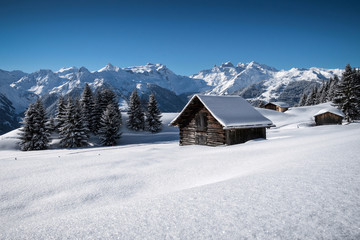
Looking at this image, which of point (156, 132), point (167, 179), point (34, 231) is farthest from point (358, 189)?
point (156, 132)

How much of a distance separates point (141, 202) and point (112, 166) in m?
5.40

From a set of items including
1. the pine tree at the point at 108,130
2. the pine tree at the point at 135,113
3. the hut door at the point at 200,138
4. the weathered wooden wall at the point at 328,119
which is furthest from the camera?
the pine tree at the point at 135,113

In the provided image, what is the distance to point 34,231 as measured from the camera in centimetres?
254

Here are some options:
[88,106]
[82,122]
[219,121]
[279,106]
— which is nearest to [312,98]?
[279,106]

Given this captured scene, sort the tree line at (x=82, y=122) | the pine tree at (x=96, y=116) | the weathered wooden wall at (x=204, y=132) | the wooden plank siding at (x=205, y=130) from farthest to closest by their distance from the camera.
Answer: the pine tree at (x=96, y=116), the tree line at (x=82, y=122), the weathered wooden wall at (x=204, y=132), the wooden plank siding at (x=205, y=130)

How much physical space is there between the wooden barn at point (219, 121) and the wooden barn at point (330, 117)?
34.3m

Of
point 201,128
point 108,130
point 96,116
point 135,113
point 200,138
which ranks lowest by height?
point 200,138

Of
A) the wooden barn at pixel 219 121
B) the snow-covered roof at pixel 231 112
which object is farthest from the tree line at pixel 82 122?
the snow-covered roof at pixel 231 112

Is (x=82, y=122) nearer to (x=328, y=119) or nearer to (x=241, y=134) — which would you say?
(x=241, y=134)

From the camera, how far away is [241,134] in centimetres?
1638

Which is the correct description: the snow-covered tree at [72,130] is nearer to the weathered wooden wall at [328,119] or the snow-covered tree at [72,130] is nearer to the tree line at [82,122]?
the tree line at [82,122]

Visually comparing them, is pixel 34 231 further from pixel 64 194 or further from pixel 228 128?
pixel 228 128

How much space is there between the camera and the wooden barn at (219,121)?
51.6 feet

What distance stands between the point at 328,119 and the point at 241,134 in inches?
1497
